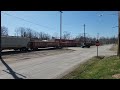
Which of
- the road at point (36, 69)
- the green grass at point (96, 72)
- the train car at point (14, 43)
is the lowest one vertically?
the road at point (36, 69)

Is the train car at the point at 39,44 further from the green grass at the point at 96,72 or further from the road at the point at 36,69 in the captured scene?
the green grass at the point at 96,72

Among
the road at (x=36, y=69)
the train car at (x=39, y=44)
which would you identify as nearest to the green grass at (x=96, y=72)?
the road at (x=36, y=69)

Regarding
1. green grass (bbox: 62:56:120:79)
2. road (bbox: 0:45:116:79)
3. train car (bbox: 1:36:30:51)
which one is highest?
train car (bbox: 1:36:30:51)

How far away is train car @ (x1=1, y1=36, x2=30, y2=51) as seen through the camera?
Answer: 52128 mm

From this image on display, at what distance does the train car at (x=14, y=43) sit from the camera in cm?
5213

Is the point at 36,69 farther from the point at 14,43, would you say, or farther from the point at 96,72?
the point at 14,43

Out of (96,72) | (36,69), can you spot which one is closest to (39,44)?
(36,69)

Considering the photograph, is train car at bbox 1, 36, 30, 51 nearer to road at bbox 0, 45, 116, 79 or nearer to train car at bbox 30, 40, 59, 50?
train car at bbox 30, 40, 59, 50

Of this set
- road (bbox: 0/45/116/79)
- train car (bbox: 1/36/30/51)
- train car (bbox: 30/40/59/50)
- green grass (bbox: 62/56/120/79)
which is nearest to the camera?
green grass (bbox: 62/56/120/79)

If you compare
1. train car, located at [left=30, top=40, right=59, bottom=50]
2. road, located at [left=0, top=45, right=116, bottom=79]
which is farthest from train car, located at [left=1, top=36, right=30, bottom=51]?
road, located at [left=0, top=45, right=116, bottom=79]

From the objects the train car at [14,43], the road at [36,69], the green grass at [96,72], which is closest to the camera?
the green grass at [96,72]
